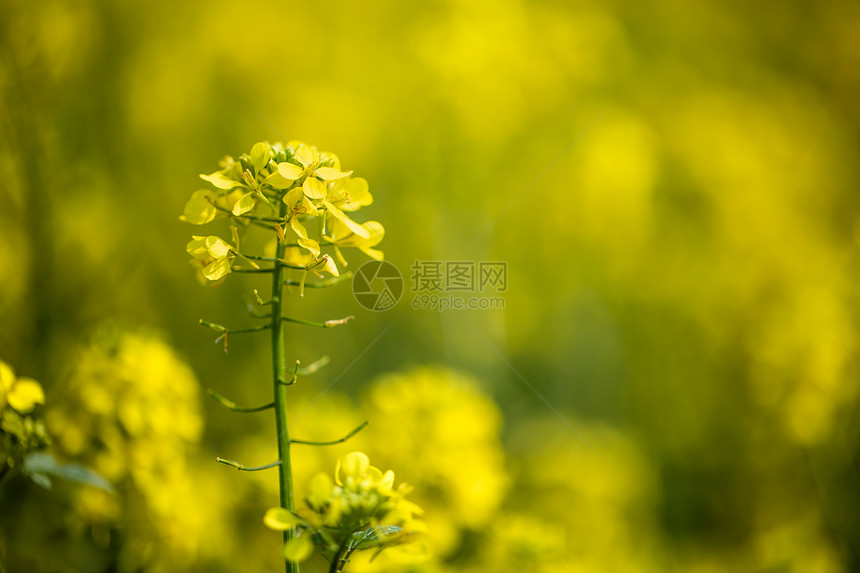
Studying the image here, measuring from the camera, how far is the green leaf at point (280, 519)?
0.46 m

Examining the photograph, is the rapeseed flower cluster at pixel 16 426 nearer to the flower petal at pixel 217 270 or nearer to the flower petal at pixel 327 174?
the flower petal at pixel 217 270

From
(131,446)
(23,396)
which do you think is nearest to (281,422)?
(23,396)

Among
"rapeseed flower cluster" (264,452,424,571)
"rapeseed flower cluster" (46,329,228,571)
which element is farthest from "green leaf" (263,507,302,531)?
"rapeseed flower cluster" (46,329,228,571)

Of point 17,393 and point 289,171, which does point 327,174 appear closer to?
point 289,171

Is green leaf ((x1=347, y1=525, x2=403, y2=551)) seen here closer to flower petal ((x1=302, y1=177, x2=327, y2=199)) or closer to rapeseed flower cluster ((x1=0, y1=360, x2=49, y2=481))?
flower petal ((x1=302, y1=177, x2=327, y2=199))

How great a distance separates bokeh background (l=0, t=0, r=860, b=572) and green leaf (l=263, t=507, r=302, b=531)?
0.53 m

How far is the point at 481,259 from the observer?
2.01 meters

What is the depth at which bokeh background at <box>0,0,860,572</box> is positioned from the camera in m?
1.19

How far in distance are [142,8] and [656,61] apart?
239 cm

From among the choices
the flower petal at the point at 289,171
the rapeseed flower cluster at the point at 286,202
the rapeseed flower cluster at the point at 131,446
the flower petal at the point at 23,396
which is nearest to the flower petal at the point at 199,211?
the rapeseed flower cluster at the point at 286,202

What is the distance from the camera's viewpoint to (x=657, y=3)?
2.89 m

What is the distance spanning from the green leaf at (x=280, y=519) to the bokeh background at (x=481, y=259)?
1.73 feet

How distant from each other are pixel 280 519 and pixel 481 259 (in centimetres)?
161

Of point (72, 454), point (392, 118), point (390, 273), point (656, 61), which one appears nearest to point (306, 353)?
point (390, 273)
